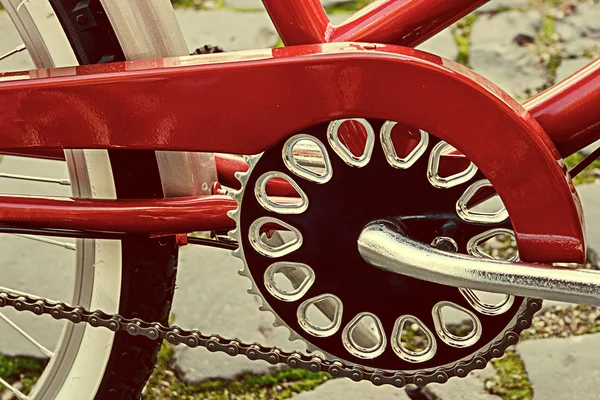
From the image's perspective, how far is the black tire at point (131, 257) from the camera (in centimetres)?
84

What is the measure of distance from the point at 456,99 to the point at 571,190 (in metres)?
0.13

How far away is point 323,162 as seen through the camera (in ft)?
2.79

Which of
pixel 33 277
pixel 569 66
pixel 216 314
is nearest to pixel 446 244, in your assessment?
pixel 216 314

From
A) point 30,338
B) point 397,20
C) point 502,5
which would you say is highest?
point 502,5

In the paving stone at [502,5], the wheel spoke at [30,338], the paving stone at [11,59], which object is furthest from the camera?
the paving stone at [502,5]

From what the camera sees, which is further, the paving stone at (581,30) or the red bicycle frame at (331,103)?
the paving stone at (581,30)

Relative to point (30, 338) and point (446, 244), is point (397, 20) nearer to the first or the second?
point (446, 244)

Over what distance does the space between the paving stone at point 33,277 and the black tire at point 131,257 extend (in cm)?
39

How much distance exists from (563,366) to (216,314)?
55 centimetres

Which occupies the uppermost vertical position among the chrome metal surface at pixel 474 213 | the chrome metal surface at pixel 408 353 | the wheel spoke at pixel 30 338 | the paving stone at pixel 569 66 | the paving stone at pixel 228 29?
the paving stone at pixel 228 29

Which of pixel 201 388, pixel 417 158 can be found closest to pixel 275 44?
pixel 201 388

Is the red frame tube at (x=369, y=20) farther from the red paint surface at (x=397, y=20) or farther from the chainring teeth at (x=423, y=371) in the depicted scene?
the chainring teeth at (x=423, y=371)

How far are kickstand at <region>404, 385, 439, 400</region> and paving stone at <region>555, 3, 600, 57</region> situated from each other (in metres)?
0.95

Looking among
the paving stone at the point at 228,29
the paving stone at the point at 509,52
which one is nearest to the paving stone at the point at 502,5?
the paving stone at the point at 509,52
